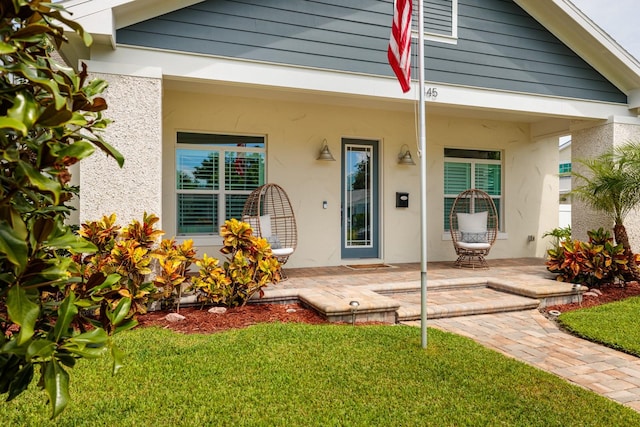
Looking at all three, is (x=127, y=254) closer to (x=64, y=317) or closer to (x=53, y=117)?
(x=64, y=317)

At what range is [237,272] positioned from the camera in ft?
16.3

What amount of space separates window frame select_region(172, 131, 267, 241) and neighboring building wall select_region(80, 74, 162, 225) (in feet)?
7.79

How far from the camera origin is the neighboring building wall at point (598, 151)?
7.55 meters

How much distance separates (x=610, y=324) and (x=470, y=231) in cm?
367

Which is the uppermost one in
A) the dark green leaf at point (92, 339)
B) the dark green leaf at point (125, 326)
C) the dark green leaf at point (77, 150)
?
the dark green leaf at point (77, 150)

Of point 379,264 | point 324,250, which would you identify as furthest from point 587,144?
point 324,250

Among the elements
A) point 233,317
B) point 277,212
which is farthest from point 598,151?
point 233,317

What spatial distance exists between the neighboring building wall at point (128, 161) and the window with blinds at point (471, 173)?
6220 mm

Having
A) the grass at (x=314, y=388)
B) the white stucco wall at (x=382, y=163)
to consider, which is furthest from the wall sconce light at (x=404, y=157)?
the grass at (x=314, y=388)

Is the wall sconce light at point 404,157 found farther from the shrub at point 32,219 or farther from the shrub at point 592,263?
the shrub at point 32,219

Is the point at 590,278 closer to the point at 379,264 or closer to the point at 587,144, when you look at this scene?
the point at 587,144

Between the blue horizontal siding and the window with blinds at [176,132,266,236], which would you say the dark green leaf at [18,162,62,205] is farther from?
the window with blinds at [176,132,266,236]

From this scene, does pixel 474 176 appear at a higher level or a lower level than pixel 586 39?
lower

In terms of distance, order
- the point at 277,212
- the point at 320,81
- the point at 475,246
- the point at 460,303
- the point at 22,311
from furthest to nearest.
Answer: the point at 277,212
the point at 475,246
the point at 320,81
the point at 460,303
the point at 22,311
